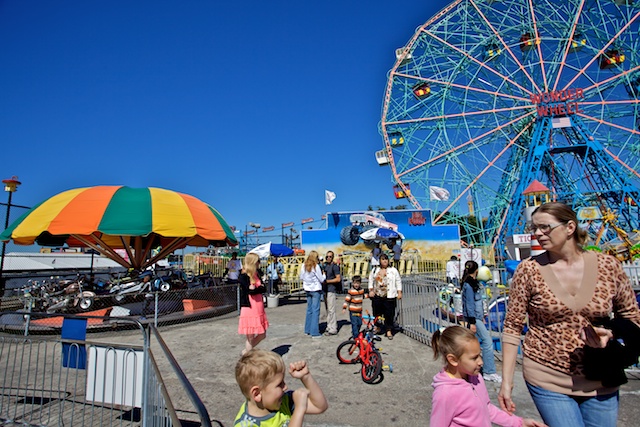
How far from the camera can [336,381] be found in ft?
14.8

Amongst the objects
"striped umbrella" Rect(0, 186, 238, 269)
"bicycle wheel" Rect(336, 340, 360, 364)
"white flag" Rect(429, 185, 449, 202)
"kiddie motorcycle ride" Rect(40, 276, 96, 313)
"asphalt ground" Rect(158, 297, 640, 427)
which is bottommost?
"asphalt ground" Rect(158, 297, 640, 427)

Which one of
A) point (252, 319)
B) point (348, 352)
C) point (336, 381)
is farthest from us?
point (348, 352)

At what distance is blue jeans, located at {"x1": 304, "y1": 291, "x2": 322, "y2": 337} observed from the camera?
259 inches

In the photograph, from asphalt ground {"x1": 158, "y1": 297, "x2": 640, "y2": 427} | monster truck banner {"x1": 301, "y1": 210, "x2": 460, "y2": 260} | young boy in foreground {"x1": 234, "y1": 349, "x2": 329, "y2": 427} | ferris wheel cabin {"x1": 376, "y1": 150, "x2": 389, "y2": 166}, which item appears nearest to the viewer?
young boy in foreground {"x1": 234, "y1": 349, "x2": 329, "y2": 427}

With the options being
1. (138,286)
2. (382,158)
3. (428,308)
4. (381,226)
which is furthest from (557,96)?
(138,286)

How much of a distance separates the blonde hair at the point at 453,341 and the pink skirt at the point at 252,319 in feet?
10.7

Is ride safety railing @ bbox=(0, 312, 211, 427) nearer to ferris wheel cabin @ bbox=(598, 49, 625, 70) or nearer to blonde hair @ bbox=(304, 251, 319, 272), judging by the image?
blonde hair @ bbox=(304, 251, 319, 272)

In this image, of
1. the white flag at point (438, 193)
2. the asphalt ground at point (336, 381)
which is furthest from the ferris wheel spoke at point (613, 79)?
the asphalt ground at point (336, 381)

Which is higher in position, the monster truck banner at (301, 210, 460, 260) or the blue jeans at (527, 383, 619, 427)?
the monster truck banner at (301, 210, 460, 260)

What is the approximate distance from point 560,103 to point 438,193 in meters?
8.40

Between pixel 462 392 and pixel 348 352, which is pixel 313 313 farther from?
pixel 462 392

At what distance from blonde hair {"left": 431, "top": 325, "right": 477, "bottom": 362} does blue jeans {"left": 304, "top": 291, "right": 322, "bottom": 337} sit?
460 cm

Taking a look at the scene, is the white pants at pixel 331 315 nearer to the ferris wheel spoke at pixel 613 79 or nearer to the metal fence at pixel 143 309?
the metal fence at pixel 143 309

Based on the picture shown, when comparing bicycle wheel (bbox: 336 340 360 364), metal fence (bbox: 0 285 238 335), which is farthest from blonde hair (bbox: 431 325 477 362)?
metal fence (bbox: 0 285 238 335)
